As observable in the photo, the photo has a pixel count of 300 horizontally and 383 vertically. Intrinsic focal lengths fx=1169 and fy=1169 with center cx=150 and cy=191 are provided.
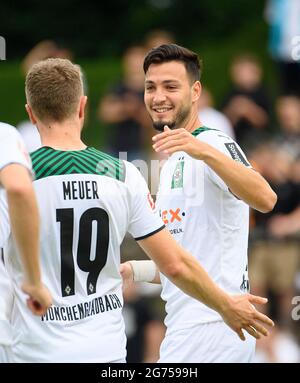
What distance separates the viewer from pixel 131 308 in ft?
39.2

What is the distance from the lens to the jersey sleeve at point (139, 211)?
620cm

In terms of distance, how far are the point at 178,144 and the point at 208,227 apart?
2.94 feet

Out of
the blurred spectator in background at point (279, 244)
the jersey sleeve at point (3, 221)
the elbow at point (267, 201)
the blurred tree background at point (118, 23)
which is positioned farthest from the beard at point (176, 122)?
the blurred tree background at point (118, 23)

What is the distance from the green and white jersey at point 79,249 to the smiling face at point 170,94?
1362 millimetres

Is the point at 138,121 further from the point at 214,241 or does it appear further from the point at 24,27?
the point at 24,27

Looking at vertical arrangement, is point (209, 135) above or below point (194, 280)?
above

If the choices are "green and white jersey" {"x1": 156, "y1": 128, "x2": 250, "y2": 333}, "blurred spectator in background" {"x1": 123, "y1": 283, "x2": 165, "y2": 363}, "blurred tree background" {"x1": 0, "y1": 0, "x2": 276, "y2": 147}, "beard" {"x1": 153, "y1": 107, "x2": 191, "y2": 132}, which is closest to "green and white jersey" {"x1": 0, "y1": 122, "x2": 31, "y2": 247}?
"green and white jersey" {"x1": 156, "y1": 128, "x2": 250, "y2": 333}

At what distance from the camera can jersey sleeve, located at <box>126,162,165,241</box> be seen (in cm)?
620

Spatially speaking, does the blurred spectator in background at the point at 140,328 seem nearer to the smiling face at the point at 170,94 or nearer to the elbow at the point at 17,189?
the smiling face at the point at 170,94

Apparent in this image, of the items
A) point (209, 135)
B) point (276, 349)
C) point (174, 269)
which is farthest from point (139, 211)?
point (276, 349)

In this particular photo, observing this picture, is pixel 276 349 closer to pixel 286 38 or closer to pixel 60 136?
pixel 60 136

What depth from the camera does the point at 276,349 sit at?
457 inches
